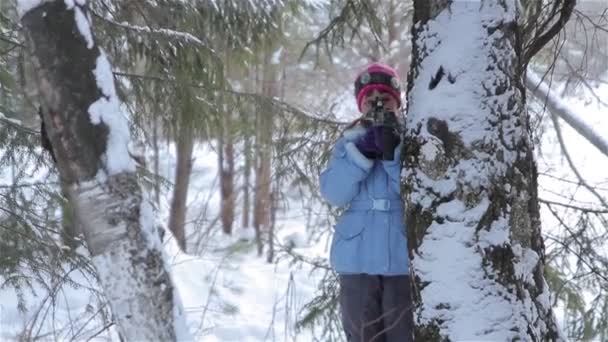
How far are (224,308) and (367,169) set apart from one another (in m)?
5.32

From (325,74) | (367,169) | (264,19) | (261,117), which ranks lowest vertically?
(367,169)

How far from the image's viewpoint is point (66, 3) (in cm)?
212

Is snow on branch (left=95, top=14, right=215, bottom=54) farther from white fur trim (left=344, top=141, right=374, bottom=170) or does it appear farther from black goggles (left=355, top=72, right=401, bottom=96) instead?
white fur trim (left=344, top=141, right=374, bottom=170)

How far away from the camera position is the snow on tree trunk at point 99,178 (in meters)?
2.05

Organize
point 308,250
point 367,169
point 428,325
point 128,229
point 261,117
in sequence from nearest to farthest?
point 128,229, point 428,325, point 367,169, point 261,117, point 308,250

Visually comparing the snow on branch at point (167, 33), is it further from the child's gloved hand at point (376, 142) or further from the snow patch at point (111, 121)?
the snow patch at point (111, 121)

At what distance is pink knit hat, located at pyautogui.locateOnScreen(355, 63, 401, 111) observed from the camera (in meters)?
3.06

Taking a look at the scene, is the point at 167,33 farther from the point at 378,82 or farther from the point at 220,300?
the point at 220,300

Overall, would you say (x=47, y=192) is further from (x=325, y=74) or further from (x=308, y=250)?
(x=308, y=250)

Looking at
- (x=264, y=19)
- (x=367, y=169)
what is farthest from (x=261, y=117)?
(x=367, y=169)

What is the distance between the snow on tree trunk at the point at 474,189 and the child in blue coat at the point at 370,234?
0.44 meters

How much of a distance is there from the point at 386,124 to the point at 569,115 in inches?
106

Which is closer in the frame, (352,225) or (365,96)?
(352,225)

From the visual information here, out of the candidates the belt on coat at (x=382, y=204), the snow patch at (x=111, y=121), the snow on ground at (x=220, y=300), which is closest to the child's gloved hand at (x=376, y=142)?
the belt on coat at (x=382, y=204)
